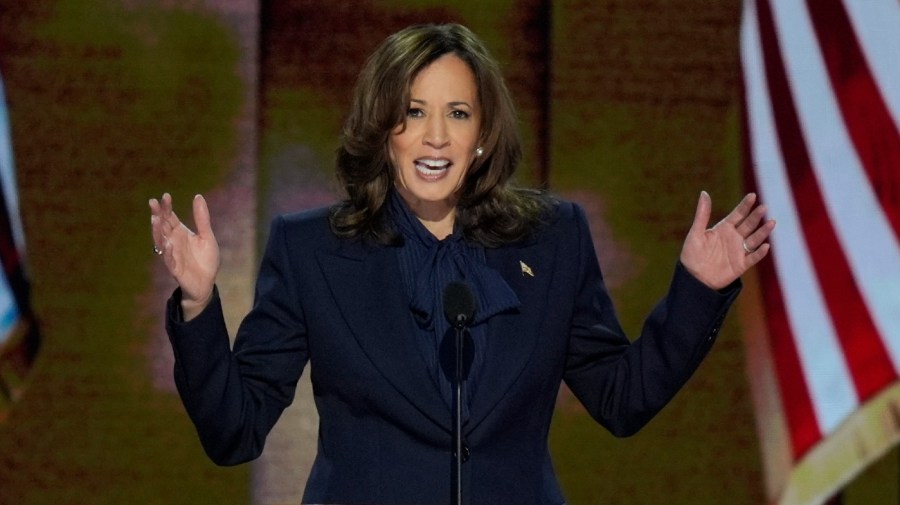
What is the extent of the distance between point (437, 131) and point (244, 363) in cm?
46

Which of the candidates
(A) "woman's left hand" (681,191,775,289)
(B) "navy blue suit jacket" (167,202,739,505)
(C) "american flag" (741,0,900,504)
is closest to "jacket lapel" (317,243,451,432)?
(B) "navy blue suit jacket" (167,202,739,505)

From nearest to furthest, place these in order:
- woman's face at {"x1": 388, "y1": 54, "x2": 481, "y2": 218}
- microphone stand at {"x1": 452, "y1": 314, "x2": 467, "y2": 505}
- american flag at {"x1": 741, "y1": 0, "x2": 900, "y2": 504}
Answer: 1. microphone stand at {"x1": 452, "y1": 314, "x2": 467, "y2": 505}
2. woman's face at {"x1": 388, "y1": 54, "x2": 481, "y2": 218}
3. american flag at {"x1": 741, "y1": 0, "x2": 900, "y2": 504}

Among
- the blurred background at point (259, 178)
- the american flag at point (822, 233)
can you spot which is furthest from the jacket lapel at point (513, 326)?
the american flag at point (822, 233)

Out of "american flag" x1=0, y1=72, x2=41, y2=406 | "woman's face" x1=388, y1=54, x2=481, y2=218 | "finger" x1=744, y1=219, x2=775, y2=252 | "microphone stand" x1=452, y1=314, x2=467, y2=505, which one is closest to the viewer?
"microphone stand" x1=452, y1=314, x2=467, y2=505

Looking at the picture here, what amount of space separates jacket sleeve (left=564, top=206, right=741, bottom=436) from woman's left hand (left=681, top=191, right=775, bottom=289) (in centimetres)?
2

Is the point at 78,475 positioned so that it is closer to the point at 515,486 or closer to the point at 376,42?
the point at 376,42

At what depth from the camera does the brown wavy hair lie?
210 cm

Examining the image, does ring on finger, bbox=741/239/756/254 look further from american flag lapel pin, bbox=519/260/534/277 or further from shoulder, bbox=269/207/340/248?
shoulder, bbox=269/207/340/248

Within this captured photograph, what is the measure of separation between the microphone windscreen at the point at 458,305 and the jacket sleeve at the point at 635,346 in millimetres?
442

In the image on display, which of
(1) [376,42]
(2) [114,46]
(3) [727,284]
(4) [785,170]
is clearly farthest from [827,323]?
(2) [114,46]

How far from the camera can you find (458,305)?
5.62 feet

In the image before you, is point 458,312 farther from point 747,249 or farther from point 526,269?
point 747,249

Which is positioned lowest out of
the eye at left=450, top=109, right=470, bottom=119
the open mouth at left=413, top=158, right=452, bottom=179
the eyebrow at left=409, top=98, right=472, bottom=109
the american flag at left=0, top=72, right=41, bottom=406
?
the american flag at left=0, top=72, right=41, bottom=406

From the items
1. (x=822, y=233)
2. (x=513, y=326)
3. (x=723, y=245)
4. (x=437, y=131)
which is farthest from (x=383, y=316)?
(x=822, y=233)
